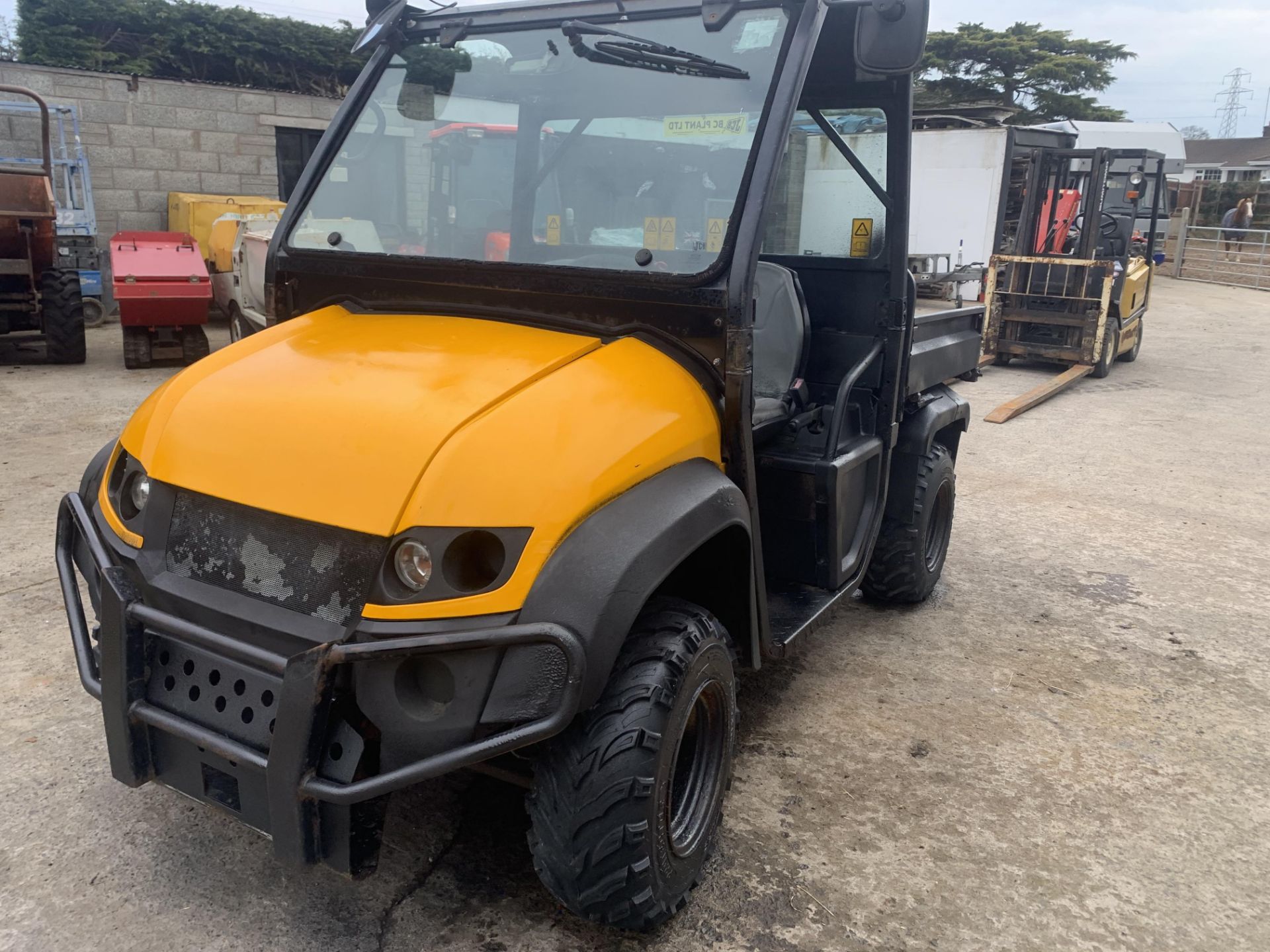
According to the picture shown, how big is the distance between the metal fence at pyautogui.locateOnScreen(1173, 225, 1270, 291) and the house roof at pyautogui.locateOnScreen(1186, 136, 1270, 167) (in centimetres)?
3003

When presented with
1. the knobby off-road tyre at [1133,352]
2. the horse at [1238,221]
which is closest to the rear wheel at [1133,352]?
the knobby off-road tyre at [1133,352]

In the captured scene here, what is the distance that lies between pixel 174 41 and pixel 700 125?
19.4 meters

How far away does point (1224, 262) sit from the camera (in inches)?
957

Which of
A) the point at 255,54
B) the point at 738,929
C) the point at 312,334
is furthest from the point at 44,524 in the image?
the point at 255,54

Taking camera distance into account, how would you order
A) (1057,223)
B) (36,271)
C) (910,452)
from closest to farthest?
(910,452)
(36,271)
(1057,223)

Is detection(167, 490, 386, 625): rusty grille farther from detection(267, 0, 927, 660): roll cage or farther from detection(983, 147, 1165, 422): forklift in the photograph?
detection(983, 147, 1165, 422): forklift

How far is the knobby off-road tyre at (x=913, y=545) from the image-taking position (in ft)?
14.0

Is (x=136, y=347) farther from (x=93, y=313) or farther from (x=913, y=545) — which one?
(x=913, y=545)

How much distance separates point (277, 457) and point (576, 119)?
1.38 metres

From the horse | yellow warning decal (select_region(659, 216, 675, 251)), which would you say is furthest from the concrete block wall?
the horse

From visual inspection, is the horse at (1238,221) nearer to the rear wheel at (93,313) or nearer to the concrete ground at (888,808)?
the concrete ground at (888,808)

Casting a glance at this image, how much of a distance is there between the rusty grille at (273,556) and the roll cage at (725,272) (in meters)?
0.92

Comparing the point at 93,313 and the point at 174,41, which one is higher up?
the point at 174,41

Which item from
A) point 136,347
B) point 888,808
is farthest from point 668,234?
point 136,347
